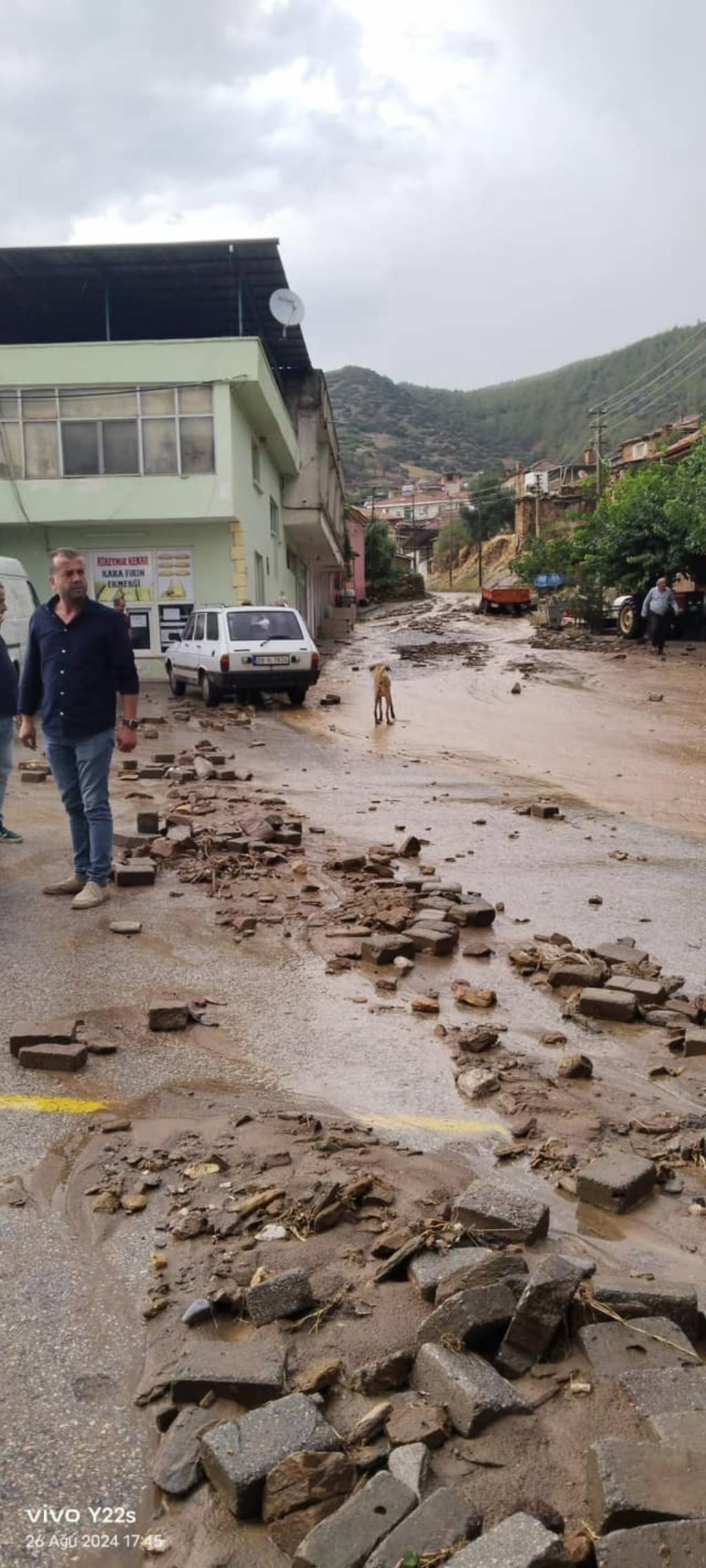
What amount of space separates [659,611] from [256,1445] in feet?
85.8

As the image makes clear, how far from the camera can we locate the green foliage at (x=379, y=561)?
73.0 metres

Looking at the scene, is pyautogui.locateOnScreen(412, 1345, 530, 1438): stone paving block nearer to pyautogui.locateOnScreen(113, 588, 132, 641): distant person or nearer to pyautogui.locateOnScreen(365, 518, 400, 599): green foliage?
pyautogui.locateOnScreen(113, 588, 132, 641): distant person

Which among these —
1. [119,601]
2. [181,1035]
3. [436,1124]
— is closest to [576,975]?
[436,1124]

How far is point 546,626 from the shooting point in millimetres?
36812

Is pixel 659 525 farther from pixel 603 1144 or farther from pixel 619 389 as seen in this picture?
pixel 619 389

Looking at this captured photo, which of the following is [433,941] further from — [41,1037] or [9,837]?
[9,837]

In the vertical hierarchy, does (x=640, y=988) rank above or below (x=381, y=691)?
below

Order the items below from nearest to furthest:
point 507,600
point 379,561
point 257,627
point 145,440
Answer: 1. point 257,627
2. point 145,440
3. point 507,600
4. point 379,561

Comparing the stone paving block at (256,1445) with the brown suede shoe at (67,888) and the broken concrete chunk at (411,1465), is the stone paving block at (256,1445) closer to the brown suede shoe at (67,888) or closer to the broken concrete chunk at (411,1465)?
the broken concrete chunk at (411,1465)

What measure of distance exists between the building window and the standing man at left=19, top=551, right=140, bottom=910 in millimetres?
19600

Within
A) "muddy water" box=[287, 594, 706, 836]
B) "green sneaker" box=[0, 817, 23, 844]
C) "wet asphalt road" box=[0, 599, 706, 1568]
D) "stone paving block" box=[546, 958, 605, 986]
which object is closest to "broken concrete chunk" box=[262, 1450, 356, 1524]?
"wet asphalt road" box=[0, 599, 706, 1568]

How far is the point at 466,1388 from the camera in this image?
7.61 ft

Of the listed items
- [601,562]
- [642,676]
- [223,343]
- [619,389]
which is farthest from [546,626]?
[619,389]

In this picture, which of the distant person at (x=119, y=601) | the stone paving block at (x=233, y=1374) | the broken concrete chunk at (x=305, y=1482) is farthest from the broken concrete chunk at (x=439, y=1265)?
the distant person at (x=119, y=601)
